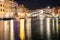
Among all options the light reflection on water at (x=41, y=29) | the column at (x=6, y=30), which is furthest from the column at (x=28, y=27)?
the column at (x=6, y=30)

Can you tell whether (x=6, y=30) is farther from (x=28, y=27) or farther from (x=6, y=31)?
(x=28, y=27)

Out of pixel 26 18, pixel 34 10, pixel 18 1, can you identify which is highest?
pixel 18 1

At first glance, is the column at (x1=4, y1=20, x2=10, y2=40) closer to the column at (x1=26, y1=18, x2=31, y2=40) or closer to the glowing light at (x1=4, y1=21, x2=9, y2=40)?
the glowing light at (x1=4, y1=21, x2=9, y2=40)

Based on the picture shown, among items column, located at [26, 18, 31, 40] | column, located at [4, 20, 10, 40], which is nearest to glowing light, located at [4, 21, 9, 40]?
column, located at [4, 20, 10, 40]

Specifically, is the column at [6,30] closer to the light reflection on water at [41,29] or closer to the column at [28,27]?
the light reflection on water at [41,29]

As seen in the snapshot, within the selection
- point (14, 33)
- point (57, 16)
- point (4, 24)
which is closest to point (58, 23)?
point (57, 16)

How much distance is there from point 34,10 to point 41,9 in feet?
0.37

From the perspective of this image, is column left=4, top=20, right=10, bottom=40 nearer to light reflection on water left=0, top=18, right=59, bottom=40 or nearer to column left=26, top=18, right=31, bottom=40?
light reflection on water left=0, top=18, right=59, bottom=40

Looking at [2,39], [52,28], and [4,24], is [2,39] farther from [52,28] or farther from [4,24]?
[52,28]

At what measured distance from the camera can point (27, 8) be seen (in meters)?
1.89

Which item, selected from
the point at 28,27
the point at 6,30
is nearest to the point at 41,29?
the point at 28,27

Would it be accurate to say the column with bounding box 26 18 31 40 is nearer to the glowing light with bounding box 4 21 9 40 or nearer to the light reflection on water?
the light reflection on water

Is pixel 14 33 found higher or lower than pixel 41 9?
lower

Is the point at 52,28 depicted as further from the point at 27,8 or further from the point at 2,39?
the point at 2,39
